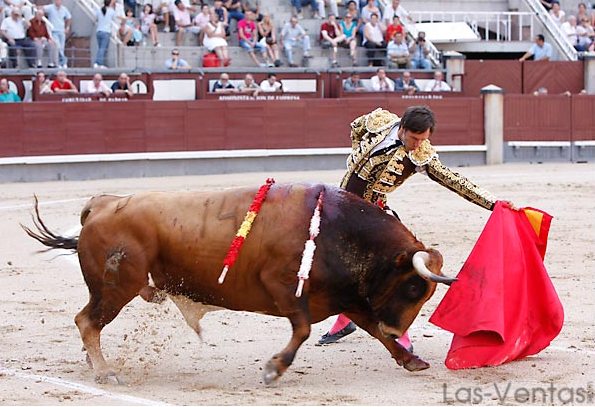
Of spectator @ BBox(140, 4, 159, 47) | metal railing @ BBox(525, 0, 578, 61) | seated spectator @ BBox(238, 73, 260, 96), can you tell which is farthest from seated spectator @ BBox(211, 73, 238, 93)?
metal railing @ BBox(525, 0, 578, 61)

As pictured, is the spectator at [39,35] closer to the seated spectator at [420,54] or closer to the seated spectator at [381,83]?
the seated spectator at [381,83]

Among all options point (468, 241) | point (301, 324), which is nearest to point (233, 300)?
point (301, 324)

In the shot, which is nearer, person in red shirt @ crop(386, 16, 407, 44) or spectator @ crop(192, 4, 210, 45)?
spectator @ crop(192, 4, 210, 45)

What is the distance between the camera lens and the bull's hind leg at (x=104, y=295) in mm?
4844

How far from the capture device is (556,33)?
19906mm

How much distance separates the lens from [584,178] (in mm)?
14164

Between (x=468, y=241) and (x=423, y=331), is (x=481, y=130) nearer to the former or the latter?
(x=468, y=241)

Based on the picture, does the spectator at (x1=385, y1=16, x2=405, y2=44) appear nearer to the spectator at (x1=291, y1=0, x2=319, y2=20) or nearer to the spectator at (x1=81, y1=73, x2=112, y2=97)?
the spectator at (x1=291, y1=0, x2=319, y2=20)

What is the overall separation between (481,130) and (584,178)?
3.07 meters

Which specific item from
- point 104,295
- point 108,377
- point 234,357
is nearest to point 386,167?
point 234,357

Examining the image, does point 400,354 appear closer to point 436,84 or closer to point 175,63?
point 175,63

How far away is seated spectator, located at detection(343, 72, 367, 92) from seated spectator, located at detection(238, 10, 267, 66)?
3.79ft

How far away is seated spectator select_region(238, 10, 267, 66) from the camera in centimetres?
1645

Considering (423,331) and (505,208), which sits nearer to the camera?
(505,208)
